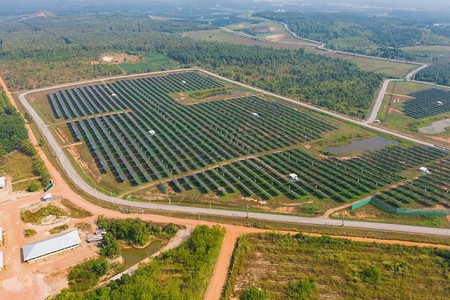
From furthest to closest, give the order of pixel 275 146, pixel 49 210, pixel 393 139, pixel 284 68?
pixel 284 68 → pixel 393 139 → pixel 275 146 → pixel 49 210

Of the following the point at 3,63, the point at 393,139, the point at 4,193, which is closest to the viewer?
the point at 4,193

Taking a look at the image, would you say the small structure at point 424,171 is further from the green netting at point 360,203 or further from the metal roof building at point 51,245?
the metal roof building at point 51,245

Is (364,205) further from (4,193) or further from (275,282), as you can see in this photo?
(4,193)

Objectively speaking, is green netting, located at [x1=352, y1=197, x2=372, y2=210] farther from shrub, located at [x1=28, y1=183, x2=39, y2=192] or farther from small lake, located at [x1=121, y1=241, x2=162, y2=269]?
shrub, located at [x1=28, y1=183, x2=39, y2=192]

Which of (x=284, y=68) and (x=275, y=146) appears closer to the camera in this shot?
(x=275, y=146)

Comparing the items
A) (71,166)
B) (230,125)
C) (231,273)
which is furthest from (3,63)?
(231,273)
